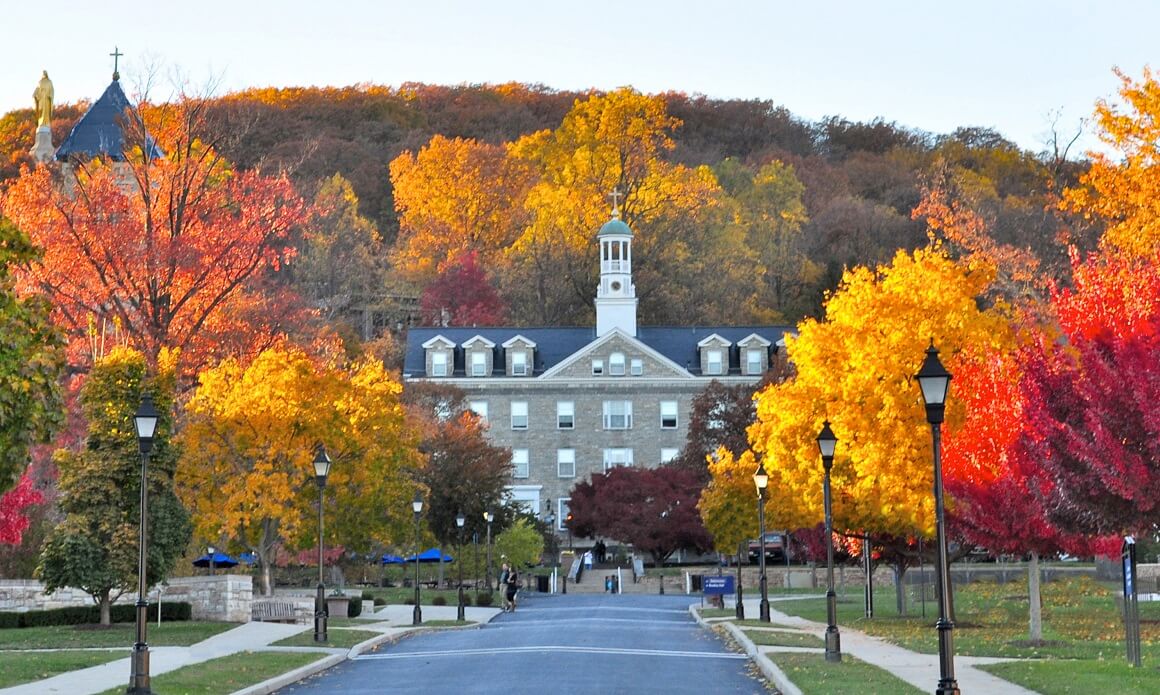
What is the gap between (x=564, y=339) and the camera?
97.7 metres

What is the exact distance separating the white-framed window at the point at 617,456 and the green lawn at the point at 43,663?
65.2m

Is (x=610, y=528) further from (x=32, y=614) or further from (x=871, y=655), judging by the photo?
(x=871, y=655)

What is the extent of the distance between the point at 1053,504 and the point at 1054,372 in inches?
87.4

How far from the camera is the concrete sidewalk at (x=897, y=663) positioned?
22156mm

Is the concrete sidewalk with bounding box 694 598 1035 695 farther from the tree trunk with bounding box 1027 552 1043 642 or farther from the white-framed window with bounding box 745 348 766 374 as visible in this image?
the white-framed window with bounding box 745 348 766 374

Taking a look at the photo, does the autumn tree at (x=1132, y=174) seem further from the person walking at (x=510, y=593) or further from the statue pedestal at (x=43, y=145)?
the statue pedestal at (x=43, y=145)

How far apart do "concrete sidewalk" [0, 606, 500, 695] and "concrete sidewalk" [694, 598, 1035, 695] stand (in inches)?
286

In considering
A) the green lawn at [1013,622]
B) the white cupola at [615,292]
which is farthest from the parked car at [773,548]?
the green lawn at [1013,622]

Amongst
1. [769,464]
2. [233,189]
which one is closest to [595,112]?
[233,189]

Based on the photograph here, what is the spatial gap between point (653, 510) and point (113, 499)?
146 ft

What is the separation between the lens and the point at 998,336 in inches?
1590

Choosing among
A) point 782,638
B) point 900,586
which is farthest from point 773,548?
point 782,638

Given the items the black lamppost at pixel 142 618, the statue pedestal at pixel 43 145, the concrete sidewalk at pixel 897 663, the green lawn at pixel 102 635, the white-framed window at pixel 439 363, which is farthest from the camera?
the statue pedestal at pixel 43 145

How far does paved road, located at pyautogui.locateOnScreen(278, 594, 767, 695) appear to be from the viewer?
23859mm
